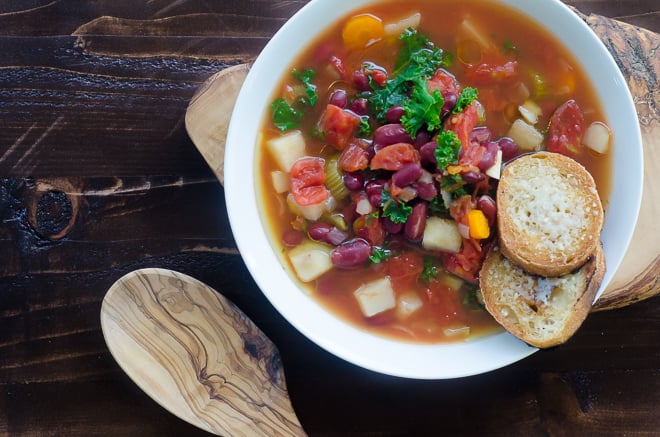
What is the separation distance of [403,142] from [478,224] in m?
0.52

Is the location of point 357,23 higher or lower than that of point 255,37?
higher

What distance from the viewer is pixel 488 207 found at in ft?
9.70

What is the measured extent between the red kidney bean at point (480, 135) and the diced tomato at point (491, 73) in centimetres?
26

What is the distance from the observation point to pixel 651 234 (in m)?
3.29

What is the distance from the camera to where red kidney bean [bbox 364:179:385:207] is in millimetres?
3014

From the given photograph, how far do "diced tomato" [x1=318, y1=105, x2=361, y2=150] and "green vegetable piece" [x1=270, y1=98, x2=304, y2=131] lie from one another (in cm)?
13

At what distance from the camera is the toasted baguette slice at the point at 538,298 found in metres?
2.93

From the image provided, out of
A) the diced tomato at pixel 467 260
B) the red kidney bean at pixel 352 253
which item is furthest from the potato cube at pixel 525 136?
the red kidney bean at pixel 352 253

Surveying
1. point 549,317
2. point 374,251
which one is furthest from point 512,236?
point 374,251

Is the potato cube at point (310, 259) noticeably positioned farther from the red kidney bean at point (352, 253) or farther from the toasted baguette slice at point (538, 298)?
the toasted baguette slice at point (538, 298)

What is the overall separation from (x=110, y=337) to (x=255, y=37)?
1.79 m

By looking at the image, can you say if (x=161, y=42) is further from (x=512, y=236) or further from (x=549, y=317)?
(x=549, y=317)

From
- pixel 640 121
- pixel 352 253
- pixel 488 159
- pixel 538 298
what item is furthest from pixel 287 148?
pixel 640 121

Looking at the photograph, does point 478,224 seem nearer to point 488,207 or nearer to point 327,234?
point 488,207
